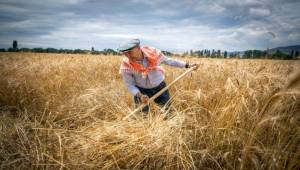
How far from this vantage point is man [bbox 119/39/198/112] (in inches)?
144

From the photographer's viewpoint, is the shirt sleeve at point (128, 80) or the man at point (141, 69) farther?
the shirt sleeve at point (128, 80)

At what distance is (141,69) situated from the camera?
387cm

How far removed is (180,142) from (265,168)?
701 millimetres

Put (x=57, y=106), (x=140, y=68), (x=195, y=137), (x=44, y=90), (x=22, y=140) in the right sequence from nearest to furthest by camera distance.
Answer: (x=195, y=137) → (x=22, y=140) → (x=140, y=68) → (x=57, y=106) → (x=44, y=90)

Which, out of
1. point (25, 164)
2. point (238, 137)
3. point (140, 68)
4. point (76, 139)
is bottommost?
point (25, 164)

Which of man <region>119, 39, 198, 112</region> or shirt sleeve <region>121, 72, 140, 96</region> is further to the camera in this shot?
shirt sleeve <region>121, 72, 140, 96</region>

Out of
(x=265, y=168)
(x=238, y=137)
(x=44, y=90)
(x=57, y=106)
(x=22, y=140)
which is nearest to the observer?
(x=265, y=168)

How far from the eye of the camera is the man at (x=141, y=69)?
12.0 feet

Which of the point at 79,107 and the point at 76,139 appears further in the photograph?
the point at 79,107

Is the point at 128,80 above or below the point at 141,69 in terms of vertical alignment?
below

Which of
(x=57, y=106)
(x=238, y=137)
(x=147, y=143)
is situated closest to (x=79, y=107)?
(x=57, y=106)

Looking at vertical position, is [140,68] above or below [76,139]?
above

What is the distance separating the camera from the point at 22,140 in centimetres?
265

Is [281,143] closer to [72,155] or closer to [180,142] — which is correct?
[180,142]
